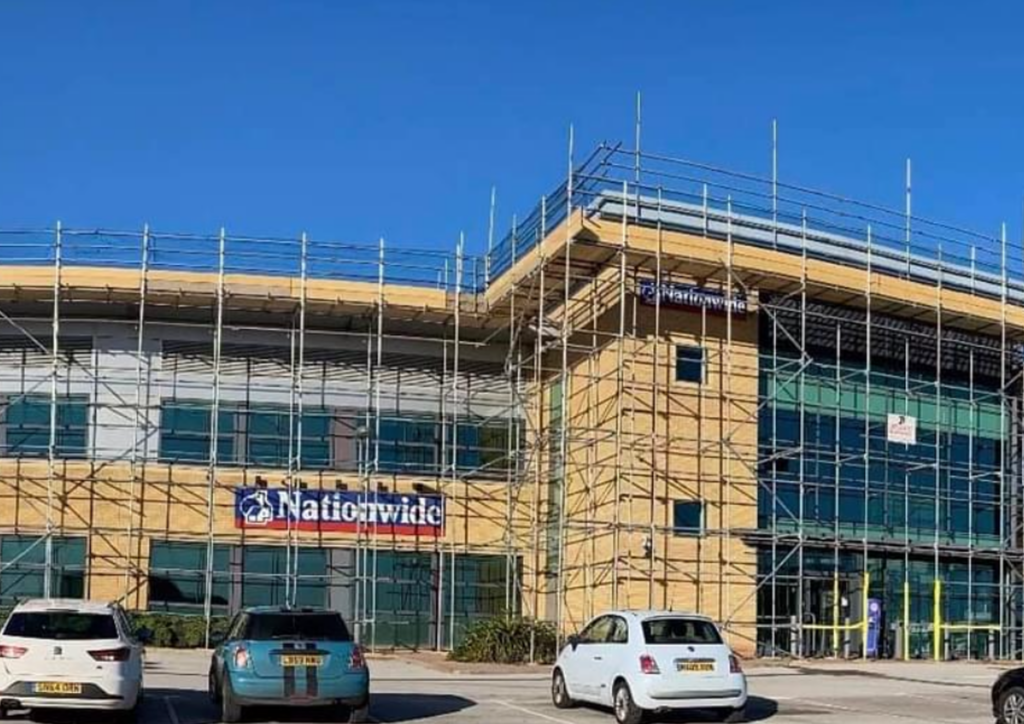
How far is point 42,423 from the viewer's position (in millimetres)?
31281

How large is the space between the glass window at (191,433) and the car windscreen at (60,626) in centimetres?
1542

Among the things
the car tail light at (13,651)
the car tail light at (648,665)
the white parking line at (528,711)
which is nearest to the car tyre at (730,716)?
the car tail light at (648,665)

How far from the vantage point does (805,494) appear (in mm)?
31906

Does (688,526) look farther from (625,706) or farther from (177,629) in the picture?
(625,706)

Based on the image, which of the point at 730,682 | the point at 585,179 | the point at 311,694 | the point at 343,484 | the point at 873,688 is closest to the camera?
the point at 311,694

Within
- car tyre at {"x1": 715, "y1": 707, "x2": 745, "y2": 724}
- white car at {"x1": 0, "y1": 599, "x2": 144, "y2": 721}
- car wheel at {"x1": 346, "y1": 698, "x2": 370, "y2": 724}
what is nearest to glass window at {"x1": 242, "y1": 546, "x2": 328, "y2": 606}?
car wheel at {"x1": 346, "y1": 698, "x2": 370, "y2": 724}

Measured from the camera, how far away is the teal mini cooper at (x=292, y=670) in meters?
16.2

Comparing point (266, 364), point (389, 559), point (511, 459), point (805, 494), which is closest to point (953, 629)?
point (805, 494)

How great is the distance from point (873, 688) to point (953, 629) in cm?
1094

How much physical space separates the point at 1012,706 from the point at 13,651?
10.7m

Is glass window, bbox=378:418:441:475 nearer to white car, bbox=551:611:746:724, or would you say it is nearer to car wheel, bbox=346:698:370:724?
white car, bbox=551:611:746:724

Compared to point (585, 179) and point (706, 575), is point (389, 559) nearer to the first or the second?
point (706, 575)

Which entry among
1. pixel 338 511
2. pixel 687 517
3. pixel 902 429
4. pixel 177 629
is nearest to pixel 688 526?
pixel 687 517

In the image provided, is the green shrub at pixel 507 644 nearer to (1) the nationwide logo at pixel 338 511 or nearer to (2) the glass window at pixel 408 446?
(1) the nationwide logo at pixel 338 511
